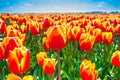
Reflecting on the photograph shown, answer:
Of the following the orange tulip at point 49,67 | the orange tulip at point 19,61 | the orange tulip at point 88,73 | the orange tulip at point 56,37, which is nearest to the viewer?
the orange tulip at point 19,61

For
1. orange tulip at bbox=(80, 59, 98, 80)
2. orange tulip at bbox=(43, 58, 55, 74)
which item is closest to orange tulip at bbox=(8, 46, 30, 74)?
orange tulip at bbox=(80, 59, 98, 80)

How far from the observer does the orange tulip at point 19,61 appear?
323cm

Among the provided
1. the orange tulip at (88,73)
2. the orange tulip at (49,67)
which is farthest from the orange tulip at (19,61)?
the orange tulip at (49,67)

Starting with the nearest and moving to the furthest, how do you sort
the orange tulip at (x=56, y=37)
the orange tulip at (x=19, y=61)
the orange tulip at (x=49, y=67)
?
the orange tulip at (x=19, y=61) → the orange tulip at (x=56, y=37) → the orange tulip at (x=49, y=67)

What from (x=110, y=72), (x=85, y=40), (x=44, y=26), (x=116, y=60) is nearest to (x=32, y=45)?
(x=44, y=26)

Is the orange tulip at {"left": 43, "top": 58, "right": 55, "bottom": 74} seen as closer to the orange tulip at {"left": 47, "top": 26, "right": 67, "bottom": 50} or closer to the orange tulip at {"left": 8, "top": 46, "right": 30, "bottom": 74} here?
the orange tulip at {"left": 47, "top": 26, "right": 67, "bottom": 50}

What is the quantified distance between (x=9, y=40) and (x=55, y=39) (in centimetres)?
53

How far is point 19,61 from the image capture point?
3285 millimetres

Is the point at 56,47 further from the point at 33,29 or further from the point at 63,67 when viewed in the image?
the point at 33,29

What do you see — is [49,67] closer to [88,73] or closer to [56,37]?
[56,37]

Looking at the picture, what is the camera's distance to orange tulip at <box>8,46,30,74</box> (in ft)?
10.6

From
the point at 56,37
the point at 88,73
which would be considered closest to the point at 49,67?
the point at 56,37

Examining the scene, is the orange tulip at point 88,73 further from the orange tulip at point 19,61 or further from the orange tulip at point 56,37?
the orange tulip at point 19,61

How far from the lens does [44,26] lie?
8.99 m
